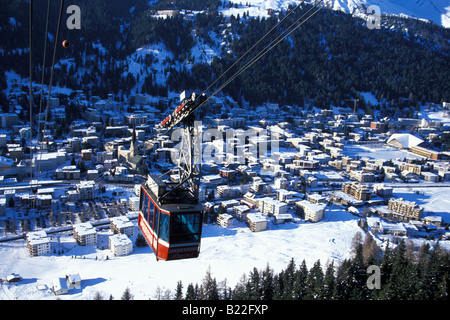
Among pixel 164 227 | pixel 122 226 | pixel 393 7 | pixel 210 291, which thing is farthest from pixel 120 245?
pixel 393 7

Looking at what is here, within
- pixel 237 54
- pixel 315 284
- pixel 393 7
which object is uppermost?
pixel 393 7

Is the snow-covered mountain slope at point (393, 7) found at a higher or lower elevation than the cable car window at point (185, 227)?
higher

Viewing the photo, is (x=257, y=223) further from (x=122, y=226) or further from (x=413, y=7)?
(x=413, y=7)

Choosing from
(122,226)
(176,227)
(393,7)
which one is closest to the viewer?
(176,227)

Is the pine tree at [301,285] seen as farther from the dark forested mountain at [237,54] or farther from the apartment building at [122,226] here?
the dark forested mountain at [237,54]

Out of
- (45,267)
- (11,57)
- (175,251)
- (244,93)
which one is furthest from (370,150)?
(11,57)

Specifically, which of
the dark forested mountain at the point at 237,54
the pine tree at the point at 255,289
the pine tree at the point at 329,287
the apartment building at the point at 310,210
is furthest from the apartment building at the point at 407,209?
the dark forested mountain at the point at 237,54

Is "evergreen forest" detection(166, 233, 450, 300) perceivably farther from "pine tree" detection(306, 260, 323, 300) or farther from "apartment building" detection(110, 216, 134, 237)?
"apartment building" detection(110, 216, 134, 237)
